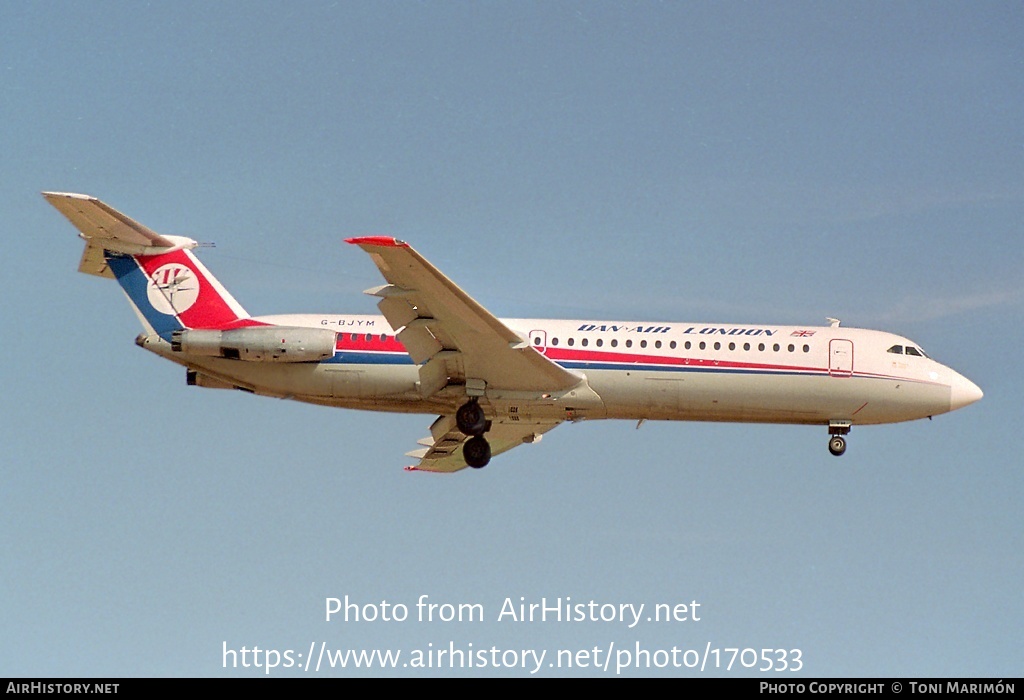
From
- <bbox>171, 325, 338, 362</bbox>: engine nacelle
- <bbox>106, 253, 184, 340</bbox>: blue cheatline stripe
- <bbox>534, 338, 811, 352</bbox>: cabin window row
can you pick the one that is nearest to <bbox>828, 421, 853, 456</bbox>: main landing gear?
<bbox>534, 338, 811, 352</bbox>: cabin window row

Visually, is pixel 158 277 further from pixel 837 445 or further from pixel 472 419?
pixel 837 445

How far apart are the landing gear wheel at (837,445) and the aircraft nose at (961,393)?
9.99 ft

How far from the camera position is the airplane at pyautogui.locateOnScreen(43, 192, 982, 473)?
3372cm

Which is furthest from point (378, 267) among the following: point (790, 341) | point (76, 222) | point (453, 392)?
point (790, 341)

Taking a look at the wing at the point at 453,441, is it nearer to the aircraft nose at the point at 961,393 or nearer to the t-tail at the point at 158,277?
the t-tail at the point at 158,277

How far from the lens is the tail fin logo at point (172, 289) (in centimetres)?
3503

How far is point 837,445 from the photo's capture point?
35500mm

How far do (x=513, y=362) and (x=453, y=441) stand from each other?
610cm

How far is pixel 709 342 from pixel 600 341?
9.24ft
